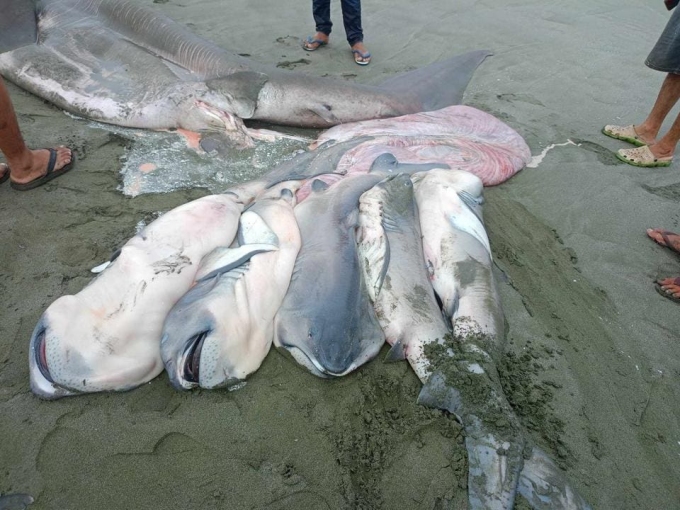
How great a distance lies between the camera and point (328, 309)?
2.33 meters

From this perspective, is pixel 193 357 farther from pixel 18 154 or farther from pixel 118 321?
pixel 18 154

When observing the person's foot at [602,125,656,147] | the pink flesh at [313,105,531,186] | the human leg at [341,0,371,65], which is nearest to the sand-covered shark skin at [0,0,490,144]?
the pink flesh at [313,105,531,186]

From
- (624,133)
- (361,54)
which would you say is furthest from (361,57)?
(624,133)

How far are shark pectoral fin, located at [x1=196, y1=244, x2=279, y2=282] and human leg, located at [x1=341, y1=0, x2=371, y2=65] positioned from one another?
3.65m

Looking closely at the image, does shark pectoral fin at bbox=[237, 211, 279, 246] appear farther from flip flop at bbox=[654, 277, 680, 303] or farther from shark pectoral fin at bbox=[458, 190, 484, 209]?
flip flop at bbox=[654, 277, 680, 303]

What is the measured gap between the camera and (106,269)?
2369 mm

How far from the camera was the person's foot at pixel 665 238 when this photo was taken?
10.7 ft

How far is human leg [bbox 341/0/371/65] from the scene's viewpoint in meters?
5.43

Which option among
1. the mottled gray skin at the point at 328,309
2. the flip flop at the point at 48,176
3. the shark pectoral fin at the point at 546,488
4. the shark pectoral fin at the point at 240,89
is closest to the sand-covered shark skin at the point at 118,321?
the mottled gray skin at the point at 328,309

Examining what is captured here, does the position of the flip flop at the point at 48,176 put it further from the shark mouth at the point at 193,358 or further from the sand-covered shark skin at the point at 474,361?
the sand-covered shark skin at the point at 474,361

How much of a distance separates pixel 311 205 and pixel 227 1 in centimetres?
489

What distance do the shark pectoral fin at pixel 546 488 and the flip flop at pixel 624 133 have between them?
11.1 feet

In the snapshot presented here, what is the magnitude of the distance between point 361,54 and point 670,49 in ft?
9.58

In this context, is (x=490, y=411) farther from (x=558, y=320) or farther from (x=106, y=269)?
(x=106, y=269)
